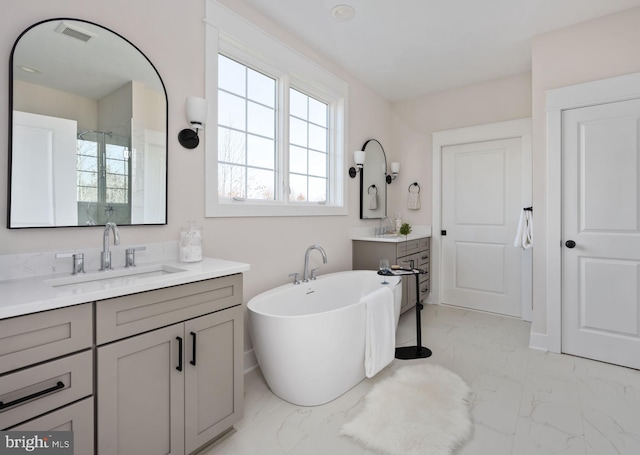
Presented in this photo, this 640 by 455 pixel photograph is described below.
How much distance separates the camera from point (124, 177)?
177 centimetres

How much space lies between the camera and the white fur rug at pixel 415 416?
5.45ft

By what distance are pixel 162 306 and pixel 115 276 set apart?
42 cm

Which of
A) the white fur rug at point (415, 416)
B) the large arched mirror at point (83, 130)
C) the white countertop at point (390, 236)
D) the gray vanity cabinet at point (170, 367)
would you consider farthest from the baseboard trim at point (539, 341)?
the large arched mirror at point (83, 130)

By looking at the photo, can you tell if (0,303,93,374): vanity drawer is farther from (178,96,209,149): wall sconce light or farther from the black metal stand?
the black metal stand

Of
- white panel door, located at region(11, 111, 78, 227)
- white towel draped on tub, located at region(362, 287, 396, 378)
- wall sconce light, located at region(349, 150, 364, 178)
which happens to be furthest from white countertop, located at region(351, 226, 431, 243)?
white panel door, located at region(11, 111, 78, 227)

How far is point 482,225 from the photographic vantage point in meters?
3.96

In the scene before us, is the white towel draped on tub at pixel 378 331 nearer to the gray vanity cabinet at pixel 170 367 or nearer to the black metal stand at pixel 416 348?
the black metal stand at pixel 416 348

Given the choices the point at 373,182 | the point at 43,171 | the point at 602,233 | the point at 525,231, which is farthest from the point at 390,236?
the point at 43,171

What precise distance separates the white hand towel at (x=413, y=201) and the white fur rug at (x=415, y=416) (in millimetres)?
2429

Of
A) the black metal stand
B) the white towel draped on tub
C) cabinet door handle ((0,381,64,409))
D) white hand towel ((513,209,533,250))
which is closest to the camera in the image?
cabinet door handle ((0,381,64,409))

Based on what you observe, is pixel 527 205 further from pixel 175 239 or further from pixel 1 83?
pixel 1 83

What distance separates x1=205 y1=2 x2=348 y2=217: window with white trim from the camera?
2.30 metres

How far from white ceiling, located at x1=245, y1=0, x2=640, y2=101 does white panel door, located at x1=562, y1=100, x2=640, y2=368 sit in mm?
828

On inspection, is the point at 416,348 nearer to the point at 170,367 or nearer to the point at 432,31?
the point at 170,367
